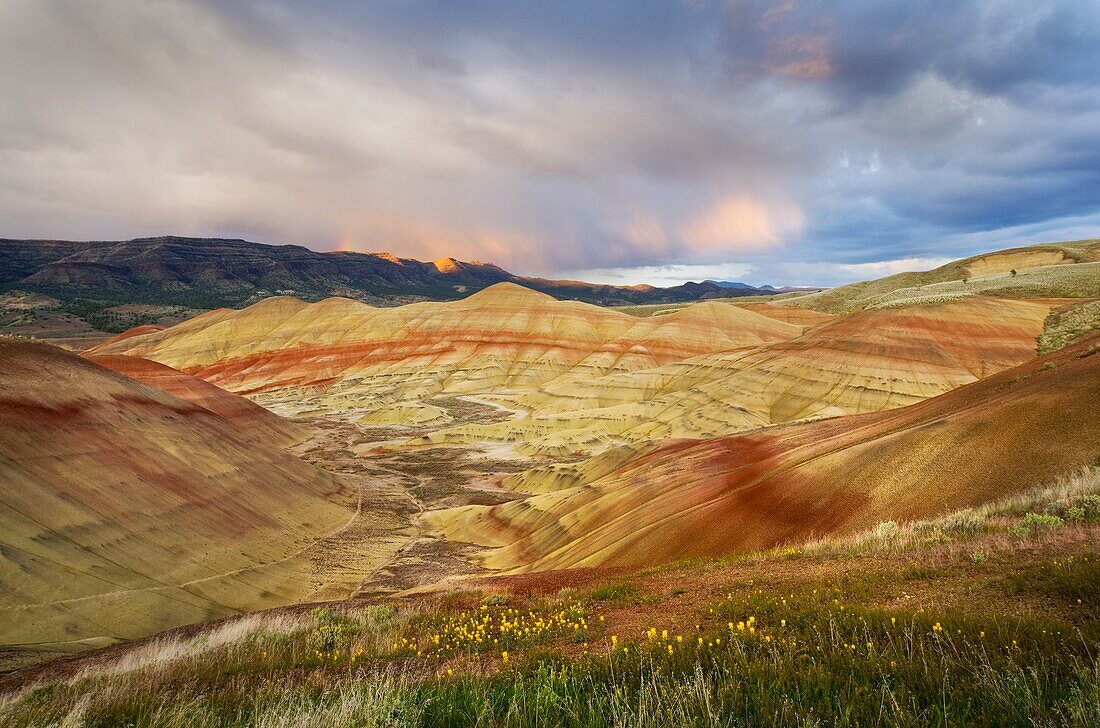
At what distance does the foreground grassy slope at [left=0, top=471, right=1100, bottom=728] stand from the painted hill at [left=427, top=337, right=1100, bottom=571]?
167 inches

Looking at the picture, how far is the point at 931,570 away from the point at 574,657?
17.2 ft

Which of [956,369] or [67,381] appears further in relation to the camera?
[956,369]

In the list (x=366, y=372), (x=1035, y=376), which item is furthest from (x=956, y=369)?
(x=366, y=372)

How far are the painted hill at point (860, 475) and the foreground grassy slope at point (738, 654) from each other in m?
4.25

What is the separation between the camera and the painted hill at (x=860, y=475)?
14.1 meters

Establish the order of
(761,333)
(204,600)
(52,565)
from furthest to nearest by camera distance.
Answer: (761,333), (204,600), (52,565)

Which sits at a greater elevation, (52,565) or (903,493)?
(903,493)

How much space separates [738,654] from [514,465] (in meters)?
61.8

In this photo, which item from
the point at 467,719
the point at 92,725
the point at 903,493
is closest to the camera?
the point at 467,719

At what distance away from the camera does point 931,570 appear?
719 cm

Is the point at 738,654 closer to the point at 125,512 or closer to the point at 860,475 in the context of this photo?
the point at 860,475

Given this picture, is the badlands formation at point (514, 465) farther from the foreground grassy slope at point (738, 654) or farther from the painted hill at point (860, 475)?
the foreground grassy slope at point (738, 654)

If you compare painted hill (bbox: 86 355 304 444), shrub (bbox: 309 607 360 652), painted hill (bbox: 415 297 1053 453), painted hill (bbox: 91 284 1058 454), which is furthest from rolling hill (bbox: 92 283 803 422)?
shrub (bbox: 309 607 360 652)

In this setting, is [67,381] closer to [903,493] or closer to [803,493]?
[803,493]
